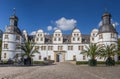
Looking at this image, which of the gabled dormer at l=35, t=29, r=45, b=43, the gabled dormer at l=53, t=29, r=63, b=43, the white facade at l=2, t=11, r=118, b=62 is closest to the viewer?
the white facade at l=2, t=11, r=118, b=62

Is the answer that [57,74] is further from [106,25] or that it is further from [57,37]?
[57,37]

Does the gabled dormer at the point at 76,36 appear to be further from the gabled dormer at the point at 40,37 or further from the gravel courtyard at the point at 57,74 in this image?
the gravel courtyard at the point at 57,74

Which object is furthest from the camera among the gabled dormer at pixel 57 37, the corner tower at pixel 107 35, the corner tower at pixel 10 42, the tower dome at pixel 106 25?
the gabled dormer at pixel 57 37

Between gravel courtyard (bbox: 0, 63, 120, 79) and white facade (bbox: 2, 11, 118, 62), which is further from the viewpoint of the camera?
white facade (bbox: 2, 11, 118, 62)

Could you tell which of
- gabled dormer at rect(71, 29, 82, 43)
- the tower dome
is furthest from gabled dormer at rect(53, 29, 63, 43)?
the tower dome

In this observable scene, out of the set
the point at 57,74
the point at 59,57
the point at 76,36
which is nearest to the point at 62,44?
the point at 59,57

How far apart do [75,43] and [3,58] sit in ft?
78.1

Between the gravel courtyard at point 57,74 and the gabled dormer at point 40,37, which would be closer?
the gravel courtyard at point 57,74

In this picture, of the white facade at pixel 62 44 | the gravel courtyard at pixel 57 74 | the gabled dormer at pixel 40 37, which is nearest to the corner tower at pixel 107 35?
the white facade at pixel 62 44

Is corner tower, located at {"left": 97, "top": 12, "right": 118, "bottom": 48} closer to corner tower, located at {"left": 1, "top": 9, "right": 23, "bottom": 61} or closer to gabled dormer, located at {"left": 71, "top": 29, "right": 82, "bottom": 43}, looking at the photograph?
gabled dormer, located at {"left": 71, "top": 29, "right": 82, "bottom": 43}

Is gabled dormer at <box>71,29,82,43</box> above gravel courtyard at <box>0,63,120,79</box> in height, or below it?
above

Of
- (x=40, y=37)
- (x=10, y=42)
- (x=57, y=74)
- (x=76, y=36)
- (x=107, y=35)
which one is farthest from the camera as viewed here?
(x=40, y=37)

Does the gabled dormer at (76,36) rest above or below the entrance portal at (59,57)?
above

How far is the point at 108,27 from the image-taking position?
4934 centimetres
